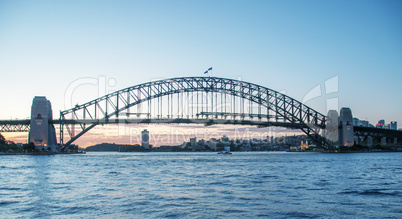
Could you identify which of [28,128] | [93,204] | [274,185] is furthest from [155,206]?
[28,128]

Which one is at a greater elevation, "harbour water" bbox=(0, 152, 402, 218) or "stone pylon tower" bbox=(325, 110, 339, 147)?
A: "stone pylon tower" bbox=(325, 110, 339, 147)

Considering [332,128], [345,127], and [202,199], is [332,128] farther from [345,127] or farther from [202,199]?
[202,199]

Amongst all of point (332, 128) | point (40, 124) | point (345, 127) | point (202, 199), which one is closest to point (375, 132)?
point (345, 127)

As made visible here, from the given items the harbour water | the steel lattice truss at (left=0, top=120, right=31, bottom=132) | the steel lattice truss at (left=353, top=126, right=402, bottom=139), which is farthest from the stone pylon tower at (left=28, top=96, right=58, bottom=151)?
the steel lattice truss at (left=353, top=126, right=402, bottom=139)

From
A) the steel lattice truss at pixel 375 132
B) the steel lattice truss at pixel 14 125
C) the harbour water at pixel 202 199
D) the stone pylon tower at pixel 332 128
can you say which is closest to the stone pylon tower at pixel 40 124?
the steel lattice truss at pixel 14 125

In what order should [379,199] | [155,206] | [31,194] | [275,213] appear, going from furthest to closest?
[31,194] < [379,199] < [155,206] < [275,213]

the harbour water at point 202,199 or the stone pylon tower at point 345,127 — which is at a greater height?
the stone pylon tower at point 345,127

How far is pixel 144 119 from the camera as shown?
71.9m

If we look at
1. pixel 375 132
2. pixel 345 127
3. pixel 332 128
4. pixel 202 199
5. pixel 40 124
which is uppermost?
pixel 40 124

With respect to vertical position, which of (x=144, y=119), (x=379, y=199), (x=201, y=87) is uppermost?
(x=201, y=87)

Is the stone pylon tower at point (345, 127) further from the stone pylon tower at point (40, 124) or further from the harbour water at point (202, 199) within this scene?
the harbour water at point (202, 199)

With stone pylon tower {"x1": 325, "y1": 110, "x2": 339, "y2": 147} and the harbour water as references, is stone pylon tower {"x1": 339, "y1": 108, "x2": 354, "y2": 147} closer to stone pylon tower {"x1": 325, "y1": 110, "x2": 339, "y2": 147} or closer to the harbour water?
stone pylon tower {"x1": 325, "y1": 110, "x2": 339, "y2": 147}

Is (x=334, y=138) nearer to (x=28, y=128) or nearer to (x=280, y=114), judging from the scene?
(x=280, y=114)

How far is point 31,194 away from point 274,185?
1318 centimetres
